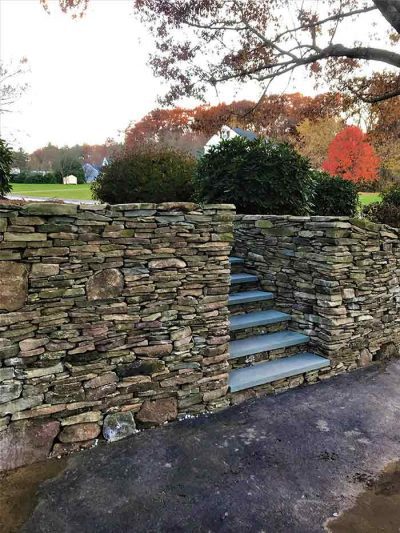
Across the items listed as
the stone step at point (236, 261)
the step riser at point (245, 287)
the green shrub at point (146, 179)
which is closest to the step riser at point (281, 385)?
the step riser at point (245, 287)

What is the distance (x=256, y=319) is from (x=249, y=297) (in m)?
0.31

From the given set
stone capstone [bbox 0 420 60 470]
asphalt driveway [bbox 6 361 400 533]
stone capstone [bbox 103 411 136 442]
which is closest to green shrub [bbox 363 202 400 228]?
asphalt driveway [bbox 6 361 400 533]

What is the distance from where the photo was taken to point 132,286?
2.99 m

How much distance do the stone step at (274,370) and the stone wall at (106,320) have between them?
8.8 inches

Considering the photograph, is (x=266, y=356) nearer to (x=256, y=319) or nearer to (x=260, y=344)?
(x=260, y=344)

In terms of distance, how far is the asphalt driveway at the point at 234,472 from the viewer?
220 centimetres

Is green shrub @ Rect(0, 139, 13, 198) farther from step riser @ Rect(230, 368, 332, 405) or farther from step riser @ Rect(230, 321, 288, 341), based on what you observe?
step riser @ Rect(230, 368, 332, 405)

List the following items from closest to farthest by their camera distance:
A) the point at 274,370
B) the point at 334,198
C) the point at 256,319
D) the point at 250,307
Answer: the point at 274,370, the point at 256,319, the point at 250,307, the point at 334,198

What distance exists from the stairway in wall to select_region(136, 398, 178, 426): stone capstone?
0.63 m

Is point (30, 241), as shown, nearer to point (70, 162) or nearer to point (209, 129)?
point (209, 129)

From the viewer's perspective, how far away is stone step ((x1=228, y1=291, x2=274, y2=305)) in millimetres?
4323

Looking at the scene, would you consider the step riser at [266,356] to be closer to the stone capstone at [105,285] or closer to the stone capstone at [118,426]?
the stone capstone at [118,426]

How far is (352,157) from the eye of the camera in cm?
2164

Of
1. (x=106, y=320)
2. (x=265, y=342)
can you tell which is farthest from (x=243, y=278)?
(x=106, y=320)
